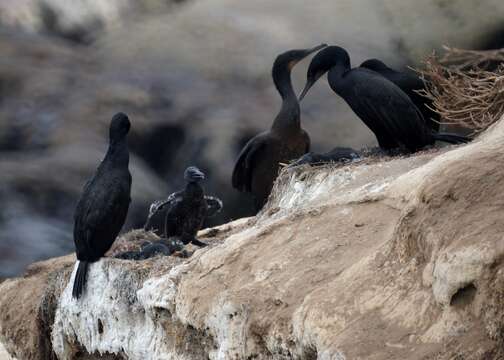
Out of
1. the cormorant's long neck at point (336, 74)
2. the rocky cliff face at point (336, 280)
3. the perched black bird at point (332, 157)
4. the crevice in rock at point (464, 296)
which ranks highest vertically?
the cormorant's long neck at point (336, 74)

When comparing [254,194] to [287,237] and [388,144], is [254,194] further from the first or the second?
[287,237]

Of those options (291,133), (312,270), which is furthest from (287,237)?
(291,133)

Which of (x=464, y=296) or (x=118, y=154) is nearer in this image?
(x=464, y=296)

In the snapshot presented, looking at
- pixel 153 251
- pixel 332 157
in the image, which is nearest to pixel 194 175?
pixel 153 251

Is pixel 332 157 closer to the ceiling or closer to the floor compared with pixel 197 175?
closer to the floor

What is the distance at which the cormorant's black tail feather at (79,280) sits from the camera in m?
9.14

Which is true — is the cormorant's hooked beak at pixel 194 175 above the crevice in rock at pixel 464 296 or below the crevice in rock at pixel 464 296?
above

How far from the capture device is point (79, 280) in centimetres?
917

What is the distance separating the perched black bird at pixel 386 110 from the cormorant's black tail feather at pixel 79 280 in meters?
2.68

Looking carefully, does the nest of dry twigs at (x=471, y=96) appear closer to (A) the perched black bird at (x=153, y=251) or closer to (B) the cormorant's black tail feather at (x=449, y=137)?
(B) the cormorant's black tail feather at (x=449, y=137)

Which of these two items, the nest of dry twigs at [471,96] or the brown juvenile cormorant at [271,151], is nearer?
the nest of dry twigs at [471,96]

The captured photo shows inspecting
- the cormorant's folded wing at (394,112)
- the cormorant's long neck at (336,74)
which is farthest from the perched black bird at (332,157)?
the cormorant's long neck at (336,74)

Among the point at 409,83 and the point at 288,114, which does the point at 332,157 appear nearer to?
the point at 409,83

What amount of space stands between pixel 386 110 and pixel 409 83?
4.44 feet
